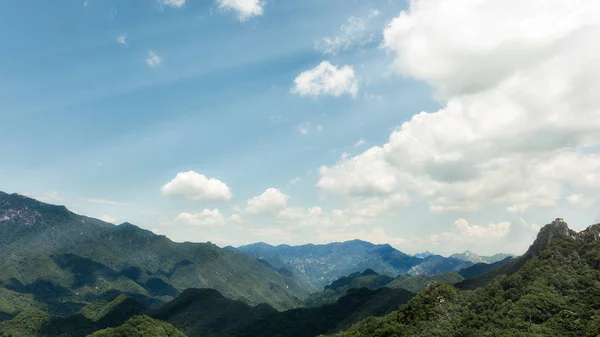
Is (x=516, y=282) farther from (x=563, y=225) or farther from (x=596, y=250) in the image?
(x=563, y=225)

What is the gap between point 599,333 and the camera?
107 metres

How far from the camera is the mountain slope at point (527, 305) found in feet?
395

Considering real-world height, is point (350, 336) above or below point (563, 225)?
below

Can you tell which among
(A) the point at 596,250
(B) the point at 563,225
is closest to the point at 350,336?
(A) the point at 596,250

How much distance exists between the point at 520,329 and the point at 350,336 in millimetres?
72253

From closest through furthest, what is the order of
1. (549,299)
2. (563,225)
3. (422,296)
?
(549,299)
(422,296)
(563,225)

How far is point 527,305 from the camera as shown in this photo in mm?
127750

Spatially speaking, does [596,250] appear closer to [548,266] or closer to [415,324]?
[548,266]

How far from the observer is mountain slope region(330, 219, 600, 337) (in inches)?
4734

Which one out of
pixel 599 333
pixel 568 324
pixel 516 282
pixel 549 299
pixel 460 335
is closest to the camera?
pixel 599 333

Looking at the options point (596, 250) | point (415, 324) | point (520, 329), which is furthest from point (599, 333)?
point (415, 324)

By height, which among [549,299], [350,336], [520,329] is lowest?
[350,336]

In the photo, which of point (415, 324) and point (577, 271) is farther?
point (415, 324)

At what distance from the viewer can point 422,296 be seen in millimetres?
165250
